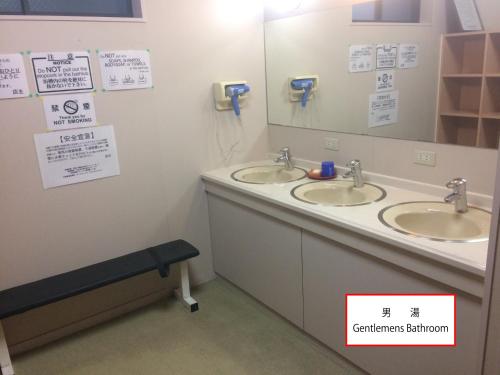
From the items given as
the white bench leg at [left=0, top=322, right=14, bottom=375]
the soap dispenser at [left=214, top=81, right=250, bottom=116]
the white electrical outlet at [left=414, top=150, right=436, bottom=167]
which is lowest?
the white bench leg at [left=0, top=322, right=14, bottom=375]

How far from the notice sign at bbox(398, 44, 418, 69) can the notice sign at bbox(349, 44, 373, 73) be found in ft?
0.64

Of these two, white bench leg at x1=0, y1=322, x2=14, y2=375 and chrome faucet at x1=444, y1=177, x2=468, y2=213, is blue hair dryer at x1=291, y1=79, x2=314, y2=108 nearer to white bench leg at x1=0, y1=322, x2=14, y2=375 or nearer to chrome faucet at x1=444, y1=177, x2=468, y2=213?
chrome faucet at x1=444, y1=177, x2=468, y2=213

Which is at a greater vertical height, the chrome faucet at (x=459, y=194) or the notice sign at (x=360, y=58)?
the notice sign at (x=360, y=58)

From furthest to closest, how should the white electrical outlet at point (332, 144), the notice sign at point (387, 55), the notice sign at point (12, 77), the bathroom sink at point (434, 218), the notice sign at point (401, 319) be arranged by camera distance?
the white electrical outlet at point (332, 144)
the notice sign at point (387, 55)
the notice sign at point (12, 77)
the bathroom sink at point (434, 218)
the notice sign at point (401, 319)

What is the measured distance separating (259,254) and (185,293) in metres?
0.59

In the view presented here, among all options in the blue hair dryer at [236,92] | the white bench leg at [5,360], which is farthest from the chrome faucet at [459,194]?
the white bench leg at [5,360]

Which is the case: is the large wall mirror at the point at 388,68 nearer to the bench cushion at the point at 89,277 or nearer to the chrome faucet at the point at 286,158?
the chrome faucet at the point at 286,158

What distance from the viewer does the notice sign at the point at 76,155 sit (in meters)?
2.11

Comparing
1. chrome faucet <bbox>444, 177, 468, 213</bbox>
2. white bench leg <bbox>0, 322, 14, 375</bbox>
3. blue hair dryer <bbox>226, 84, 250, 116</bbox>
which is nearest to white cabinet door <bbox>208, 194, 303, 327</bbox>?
blue hair dryer <bbox>226, 84, 250, 116</bbox>

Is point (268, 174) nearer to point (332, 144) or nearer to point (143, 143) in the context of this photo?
point (332, 144)

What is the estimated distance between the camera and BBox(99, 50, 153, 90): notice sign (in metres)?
2.19

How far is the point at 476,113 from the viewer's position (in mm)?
1829

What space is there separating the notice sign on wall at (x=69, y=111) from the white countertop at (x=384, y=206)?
81 centimetres

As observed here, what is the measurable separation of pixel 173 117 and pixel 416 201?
145cm
